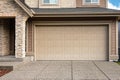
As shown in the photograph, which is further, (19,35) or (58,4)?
(58,4)

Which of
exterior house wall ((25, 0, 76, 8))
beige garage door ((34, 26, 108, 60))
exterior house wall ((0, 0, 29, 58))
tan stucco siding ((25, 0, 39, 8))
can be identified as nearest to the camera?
exterior house wall ((0, 0, 29, 58))

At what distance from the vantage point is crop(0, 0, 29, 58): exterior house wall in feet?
58.8

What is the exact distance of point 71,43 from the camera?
68.8 feet

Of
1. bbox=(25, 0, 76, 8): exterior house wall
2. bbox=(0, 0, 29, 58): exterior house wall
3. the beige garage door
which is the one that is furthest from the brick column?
bbox=(25, 0, 76, 8): exterior house wall

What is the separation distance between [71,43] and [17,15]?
189 inches

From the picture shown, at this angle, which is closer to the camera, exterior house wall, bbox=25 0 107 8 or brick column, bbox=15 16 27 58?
brick column, bbox=15 16 27 58

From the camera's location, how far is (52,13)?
65.1 feet

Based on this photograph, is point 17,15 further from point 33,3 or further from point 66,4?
point 66,4

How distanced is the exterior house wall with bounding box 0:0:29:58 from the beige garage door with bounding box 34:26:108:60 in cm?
312

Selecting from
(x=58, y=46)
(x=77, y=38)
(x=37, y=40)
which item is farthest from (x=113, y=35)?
(x=37, y=40)

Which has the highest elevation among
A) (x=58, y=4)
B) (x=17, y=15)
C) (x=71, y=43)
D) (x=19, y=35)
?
(x=58, y=4)

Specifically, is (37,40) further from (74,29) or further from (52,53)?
(74,29)

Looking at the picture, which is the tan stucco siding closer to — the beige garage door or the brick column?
the beige garage door

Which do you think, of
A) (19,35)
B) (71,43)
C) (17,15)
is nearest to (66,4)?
(71,43)
